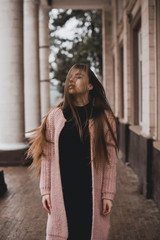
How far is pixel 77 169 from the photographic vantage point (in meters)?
2.23

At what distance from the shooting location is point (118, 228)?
4.15 m

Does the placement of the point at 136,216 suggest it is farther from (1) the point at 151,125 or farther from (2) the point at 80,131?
(2) the point at 80,131

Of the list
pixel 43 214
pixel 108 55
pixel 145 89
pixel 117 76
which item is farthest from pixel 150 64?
pixel 108 55

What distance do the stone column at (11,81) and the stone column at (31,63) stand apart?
2620mm

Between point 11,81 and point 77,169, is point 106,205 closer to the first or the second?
point 77,169

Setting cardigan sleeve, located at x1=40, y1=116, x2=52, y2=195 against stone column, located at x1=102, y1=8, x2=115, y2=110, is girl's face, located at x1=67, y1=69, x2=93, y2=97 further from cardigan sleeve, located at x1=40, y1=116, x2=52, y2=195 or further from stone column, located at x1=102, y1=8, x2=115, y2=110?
stone column, located at x1=102, y1=8, x2=115, y2=110

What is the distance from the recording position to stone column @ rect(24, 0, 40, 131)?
11.0 m

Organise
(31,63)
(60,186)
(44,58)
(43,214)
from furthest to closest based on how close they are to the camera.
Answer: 1. (44,58)
2. (31,63)
3. (43,214)
4. (60,186)

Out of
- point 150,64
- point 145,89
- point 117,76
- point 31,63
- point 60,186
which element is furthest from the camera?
point 117,76

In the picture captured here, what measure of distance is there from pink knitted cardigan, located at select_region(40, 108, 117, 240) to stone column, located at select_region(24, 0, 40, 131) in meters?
8.98

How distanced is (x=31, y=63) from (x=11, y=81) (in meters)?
2.90

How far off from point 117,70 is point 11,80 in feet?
15.3

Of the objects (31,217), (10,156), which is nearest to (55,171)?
(31,217)

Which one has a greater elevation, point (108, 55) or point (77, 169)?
point (108, 55)
